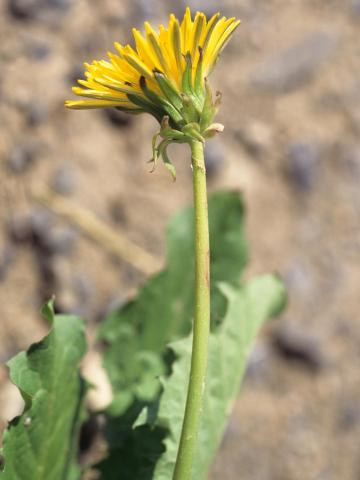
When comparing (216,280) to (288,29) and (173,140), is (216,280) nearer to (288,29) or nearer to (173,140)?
(173,140)

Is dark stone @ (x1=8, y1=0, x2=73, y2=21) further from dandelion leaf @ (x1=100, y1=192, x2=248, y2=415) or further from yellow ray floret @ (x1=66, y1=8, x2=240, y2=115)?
yellow ray floret @ (x1=66, y1=8, x2=240, y2=115)

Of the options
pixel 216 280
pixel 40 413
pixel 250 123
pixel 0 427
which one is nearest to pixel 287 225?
pixel 250 123

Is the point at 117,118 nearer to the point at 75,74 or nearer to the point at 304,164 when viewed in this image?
the point at 75,74

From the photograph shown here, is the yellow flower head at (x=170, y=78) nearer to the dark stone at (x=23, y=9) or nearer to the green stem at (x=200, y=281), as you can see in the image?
the green stem at (x=200, y=281)

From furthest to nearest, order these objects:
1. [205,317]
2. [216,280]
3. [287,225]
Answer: [287,225] → [216,280] → [205,317]

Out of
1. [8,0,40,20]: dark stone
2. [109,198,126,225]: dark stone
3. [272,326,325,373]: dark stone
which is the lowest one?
[272,326,325,373]: dark stone

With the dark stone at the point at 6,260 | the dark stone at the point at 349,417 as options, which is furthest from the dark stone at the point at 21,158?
the dark stone at the point at 349,417

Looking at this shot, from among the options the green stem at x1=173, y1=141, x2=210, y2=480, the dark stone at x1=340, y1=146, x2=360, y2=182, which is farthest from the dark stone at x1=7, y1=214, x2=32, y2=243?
the green stem at x1=173, y1=141, x2=210, y2=480
